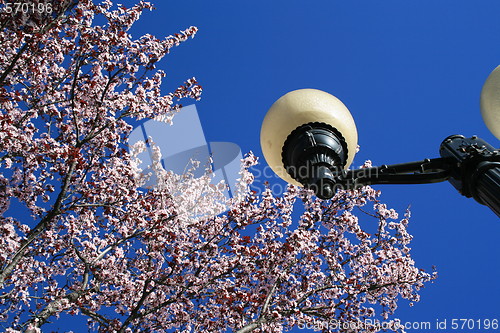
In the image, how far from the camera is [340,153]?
2.53 m

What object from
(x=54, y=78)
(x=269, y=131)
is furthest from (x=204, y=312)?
(x=269, y=131)

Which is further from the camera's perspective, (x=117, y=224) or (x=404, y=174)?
(x=117, y=224)

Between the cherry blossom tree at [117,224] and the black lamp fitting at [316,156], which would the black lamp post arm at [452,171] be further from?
the cherry blossom tree at [117,224]

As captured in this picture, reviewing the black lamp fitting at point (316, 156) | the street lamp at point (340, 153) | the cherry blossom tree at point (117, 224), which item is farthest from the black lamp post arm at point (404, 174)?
the cherry blossom tree at point (117, 224)

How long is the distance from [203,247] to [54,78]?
4.90 m

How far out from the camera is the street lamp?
213 cm

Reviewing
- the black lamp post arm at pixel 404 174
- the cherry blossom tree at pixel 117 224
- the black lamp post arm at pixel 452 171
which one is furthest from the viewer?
the cherry blossom tree at pixel 117 224

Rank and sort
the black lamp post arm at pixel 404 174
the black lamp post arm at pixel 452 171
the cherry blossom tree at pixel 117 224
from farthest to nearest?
the cherry blossom tree at pixel 117 224 → the black lamp post arm at pixel 404 174 → the black lamp post arm at pixel 452 171

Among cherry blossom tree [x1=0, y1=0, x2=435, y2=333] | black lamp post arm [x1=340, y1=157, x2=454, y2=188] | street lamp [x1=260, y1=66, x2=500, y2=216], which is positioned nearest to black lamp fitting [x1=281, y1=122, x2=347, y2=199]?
street lamp [x1=260, y1=66, x2=500, y2=216]

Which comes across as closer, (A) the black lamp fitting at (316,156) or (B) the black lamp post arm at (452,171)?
(B) the black lamp post arm at (452,171)

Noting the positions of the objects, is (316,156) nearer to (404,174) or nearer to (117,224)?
(404,174)

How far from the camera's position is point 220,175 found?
444 inches

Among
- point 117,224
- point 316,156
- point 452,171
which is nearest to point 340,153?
point 316,156

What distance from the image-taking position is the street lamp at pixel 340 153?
6.99 feet
